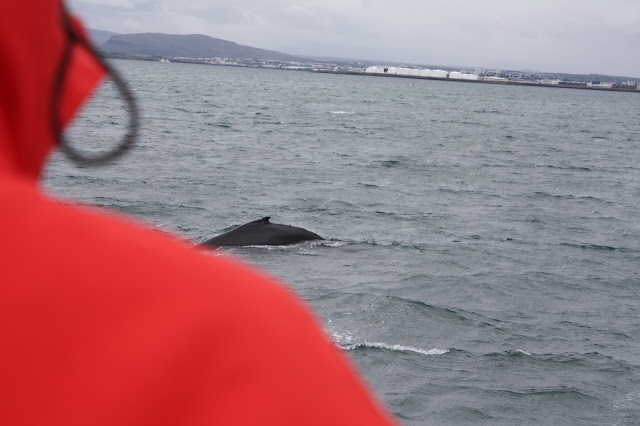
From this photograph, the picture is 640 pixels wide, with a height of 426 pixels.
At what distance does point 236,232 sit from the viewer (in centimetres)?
1683

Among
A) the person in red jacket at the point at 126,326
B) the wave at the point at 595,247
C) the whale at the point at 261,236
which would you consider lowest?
the wave at the point at 595,247

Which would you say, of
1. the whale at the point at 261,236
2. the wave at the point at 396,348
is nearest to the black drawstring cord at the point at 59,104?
the wave at the point at 396,348

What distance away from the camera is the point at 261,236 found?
54.9ft

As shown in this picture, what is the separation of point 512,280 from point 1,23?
15.7 metres

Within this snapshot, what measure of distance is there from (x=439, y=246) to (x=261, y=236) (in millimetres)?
3871

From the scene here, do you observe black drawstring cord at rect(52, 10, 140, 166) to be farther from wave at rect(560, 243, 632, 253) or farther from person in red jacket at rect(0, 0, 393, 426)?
wave at rect(560, 243, 632, 253)

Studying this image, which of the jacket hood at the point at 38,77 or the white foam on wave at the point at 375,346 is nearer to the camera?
the jacket hood at the point at 38,77

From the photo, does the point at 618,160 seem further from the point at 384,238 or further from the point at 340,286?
the point at 340,286

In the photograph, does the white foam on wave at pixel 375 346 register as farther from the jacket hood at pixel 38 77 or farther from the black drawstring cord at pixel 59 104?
the jacket hood at pixel 38 77

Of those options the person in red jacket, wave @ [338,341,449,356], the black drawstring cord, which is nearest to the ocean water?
wave @ [338,341,449,356]

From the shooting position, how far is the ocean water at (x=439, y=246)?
1104 cm

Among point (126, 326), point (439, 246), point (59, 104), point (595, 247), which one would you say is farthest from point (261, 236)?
point (126, 326)

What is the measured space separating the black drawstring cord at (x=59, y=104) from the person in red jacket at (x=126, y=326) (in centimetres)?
6

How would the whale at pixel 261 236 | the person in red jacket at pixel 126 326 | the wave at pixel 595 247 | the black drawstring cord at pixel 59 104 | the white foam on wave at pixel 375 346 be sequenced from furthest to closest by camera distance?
the wave at pixel 595 247 → the whale at pixel 261 236 → the white foam on wave at pixel 375 346 → the black drawstring cord at pixel 59 104 → the person in red jacket at pixel 126 326
